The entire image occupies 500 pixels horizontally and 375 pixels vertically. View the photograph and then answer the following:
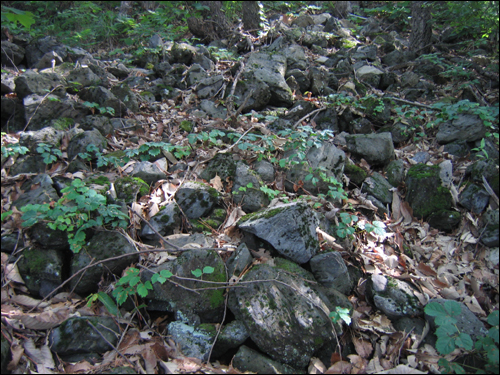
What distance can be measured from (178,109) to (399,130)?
12.5 feet

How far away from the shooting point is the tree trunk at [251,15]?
8.00 meters

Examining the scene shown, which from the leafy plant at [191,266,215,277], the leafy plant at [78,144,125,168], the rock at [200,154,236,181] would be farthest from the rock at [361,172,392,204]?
the leafy plant at [78,144,125,168]

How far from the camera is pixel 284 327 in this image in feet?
8.10

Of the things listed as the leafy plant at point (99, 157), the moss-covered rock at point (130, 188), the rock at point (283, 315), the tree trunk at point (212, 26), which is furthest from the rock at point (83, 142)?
the tree trunk at point (212, 26)

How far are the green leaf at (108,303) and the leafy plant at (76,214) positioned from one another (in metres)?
0.49

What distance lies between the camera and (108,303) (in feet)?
8.31

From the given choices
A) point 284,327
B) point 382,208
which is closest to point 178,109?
point 382,208

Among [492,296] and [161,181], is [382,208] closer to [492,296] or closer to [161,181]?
[492,296]

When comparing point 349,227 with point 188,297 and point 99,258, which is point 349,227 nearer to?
point 188,297

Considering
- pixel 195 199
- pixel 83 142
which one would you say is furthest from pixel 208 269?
pixel 83 142

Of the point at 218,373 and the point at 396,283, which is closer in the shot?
the point at 218,373

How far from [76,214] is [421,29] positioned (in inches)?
A: 360

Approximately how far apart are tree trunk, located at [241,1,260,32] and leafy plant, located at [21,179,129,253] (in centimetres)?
709

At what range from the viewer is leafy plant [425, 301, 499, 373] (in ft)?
7.07
